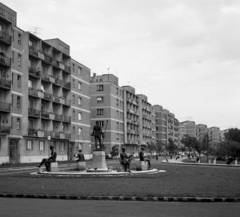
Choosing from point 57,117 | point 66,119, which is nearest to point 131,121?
point 66,119

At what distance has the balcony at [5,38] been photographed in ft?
157

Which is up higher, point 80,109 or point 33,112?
point 80,109

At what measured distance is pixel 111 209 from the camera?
34.6ft

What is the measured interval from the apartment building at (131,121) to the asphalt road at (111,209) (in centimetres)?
8510

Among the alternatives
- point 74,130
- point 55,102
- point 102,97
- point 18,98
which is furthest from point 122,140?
point 18,98

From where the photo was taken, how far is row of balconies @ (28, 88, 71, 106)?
54.6 meters

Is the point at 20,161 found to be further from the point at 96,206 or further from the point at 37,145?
the point at 96,206

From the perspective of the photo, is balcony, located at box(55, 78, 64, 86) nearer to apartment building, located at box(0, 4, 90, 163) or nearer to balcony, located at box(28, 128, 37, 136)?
apartment building, located at box(0, 4, 90, 163)

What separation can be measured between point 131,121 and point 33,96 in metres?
51.0

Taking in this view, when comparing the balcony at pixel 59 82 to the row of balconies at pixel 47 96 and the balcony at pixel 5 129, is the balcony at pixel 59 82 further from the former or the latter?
the balcony at pixel 5 129

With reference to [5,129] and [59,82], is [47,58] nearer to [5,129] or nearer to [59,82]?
[59,82]

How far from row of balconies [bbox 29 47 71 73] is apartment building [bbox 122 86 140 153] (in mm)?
34052

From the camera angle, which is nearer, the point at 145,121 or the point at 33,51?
the point at 33,51

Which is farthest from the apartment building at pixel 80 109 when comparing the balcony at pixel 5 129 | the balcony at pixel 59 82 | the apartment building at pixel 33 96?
the balcony at pixel 5 129
